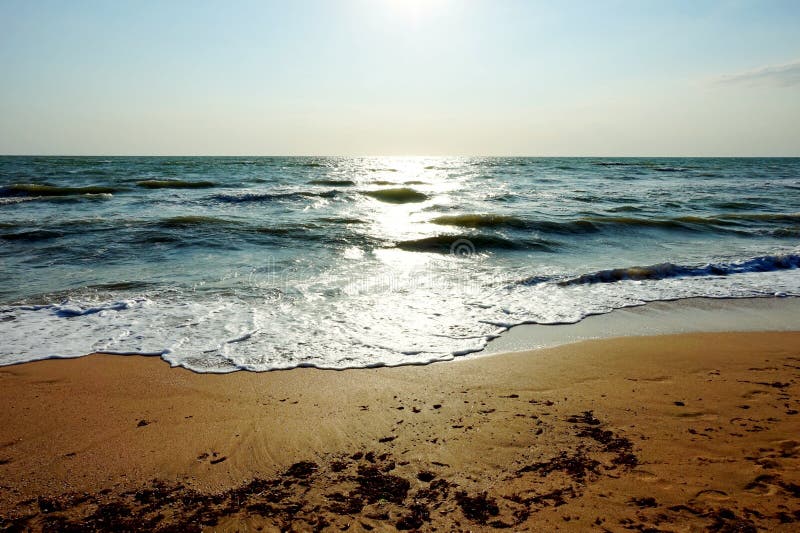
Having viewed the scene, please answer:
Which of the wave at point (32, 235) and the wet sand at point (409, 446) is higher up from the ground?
the wave at point (32, 235)

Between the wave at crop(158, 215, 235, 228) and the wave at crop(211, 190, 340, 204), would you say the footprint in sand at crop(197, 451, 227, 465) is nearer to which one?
the wave at crop(158, 215, 235, 228)

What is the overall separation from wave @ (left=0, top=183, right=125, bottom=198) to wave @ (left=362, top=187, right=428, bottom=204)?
13417mm

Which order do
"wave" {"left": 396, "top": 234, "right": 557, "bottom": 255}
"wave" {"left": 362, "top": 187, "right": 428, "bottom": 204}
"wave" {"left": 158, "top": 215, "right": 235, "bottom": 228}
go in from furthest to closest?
"wave" {"left": 362, "top": 187, "right": 428, "bottom": 204} < "wave" {"left": 158, "top": 215, "right": 235, "bottom": 228} < "wave" {"left": 396, "top": 234, "right": 557, "bottom": 255}

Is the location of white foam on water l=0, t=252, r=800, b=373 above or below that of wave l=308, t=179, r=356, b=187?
below

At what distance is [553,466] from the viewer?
2.93 m

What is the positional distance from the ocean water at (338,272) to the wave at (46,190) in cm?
375

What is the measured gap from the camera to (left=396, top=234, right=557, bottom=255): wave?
456 inches

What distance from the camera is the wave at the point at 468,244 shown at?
456 inches

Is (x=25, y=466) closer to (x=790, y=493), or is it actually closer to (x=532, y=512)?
(x=532, y=512)

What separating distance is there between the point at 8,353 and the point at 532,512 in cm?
566

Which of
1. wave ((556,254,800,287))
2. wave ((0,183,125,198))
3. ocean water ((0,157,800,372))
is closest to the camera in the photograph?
ocean water ((0,157,800,372))

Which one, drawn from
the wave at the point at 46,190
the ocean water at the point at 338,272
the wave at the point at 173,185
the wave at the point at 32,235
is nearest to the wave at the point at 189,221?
the ocean water at the point at 338,272

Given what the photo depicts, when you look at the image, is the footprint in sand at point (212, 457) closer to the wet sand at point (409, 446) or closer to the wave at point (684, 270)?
the wet sand at point (409, 446)

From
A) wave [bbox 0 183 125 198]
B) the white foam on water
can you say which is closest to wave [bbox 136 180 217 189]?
wave [bbox 0 183 125 198]
